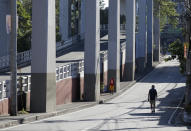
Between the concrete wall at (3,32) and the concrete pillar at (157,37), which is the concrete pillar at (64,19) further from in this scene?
the concrete wall at (3,32)

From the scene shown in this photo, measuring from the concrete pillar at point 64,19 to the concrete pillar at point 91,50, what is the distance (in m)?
32.3

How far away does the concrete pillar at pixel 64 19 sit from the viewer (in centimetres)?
6794

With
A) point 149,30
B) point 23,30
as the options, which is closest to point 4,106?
point 23,30

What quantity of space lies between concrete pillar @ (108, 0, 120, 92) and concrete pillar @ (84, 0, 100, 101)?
7.30 meters

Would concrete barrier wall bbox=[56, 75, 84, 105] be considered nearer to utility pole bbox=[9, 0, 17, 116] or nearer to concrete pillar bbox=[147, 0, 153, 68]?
utility pole bbox=[9, 0, 17, 116]

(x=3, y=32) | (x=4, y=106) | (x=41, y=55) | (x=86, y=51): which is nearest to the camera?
(x=4, y=106)

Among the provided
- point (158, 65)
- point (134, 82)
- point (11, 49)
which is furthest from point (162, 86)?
point (11, 49)

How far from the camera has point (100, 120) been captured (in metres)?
22.6

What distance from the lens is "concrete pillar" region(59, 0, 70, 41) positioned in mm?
67938

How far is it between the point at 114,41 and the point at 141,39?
2422 centimetres

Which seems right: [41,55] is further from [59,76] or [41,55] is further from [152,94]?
[152,94]

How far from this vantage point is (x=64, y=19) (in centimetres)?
6831

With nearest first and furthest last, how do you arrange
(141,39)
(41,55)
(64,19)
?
(41,55), (141,39), (64,19)

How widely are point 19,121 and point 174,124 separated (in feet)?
21.8
